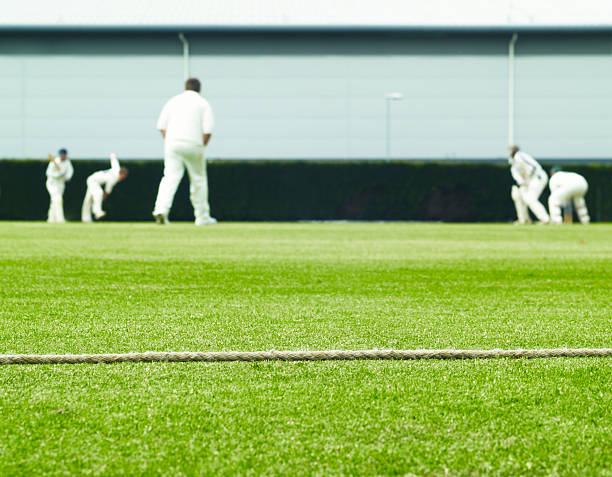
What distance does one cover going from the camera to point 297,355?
2.14m

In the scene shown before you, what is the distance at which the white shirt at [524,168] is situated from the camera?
16.1m

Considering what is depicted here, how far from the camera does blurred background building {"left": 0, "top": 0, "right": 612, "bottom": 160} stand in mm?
27078

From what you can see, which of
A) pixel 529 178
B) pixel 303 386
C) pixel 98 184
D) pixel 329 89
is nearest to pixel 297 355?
pixel 303 386

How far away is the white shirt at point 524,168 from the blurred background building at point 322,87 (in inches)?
423

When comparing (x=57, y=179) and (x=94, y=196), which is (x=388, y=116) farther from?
(x=57, y=179)

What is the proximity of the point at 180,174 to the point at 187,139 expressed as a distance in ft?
1.85

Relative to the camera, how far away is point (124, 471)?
131 centimetres

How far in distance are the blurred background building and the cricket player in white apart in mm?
14959

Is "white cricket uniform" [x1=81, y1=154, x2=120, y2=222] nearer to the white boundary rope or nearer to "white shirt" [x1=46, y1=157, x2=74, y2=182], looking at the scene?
"white shirt" [x1=46, y1=157, x2=74, y2=182]

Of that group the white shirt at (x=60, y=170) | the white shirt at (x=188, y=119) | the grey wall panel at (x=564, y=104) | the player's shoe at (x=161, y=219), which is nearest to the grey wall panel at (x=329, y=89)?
the grey wall panel at (x=564, y=104)

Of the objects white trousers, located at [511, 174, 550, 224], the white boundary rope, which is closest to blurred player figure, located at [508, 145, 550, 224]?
white trousers, located at [511, 174, 550, 224]

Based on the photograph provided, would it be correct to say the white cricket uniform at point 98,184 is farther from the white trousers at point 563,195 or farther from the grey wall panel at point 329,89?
the grey wall panel at point 329,89
